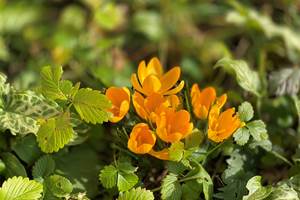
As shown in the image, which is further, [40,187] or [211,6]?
[211,6]

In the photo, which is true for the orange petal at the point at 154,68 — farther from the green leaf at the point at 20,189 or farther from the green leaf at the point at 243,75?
the green leaf at the point at 20,189

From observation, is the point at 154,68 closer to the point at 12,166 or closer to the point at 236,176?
the point at 236,176

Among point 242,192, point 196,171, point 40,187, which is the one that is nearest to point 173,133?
point 196,171

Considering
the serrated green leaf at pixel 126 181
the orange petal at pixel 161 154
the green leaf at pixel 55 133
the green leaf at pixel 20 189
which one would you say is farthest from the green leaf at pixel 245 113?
the green leaf at pixel 20 189

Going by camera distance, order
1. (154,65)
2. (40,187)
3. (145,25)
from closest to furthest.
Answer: (40,187) < (154,65) < (145,25)

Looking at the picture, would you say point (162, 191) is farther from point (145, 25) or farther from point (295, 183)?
point (145, 25)

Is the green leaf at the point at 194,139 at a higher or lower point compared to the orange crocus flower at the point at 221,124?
lower
